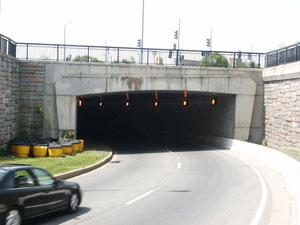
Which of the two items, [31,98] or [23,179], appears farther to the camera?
[31,98]

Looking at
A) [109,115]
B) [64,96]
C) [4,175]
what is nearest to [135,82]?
[64,96]

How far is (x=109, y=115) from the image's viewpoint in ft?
189

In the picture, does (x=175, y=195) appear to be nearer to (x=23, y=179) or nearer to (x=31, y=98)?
(x=23, y=179)

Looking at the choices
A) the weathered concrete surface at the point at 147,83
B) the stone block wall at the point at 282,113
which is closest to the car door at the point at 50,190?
the weathered concrete surface at the point at 147,83

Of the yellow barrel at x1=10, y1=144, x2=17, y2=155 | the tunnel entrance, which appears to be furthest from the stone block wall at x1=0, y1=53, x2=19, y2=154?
the tunnel entrance

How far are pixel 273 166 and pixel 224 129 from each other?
1256 centimetres

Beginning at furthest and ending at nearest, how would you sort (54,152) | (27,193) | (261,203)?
(54,152) → (261,203) → (27,193)

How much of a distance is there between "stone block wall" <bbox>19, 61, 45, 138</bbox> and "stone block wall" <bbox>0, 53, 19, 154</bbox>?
29.4 inches

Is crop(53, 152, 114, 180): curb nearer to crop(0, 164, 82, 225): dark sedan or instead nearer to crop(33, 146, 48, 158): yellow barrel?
→ crop(33, 146, 48, 158): yellow barrel

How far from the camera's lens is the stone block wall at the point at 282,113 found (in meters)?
25.6

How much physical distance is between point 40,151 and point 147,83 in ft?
30.0

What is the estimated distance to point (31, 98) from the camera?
2812 cm

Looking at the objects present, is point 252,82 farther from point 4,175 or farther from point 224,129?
point 4,175

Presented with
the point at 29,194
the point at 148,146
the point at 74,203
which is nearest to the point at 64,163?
the point at 74,203
